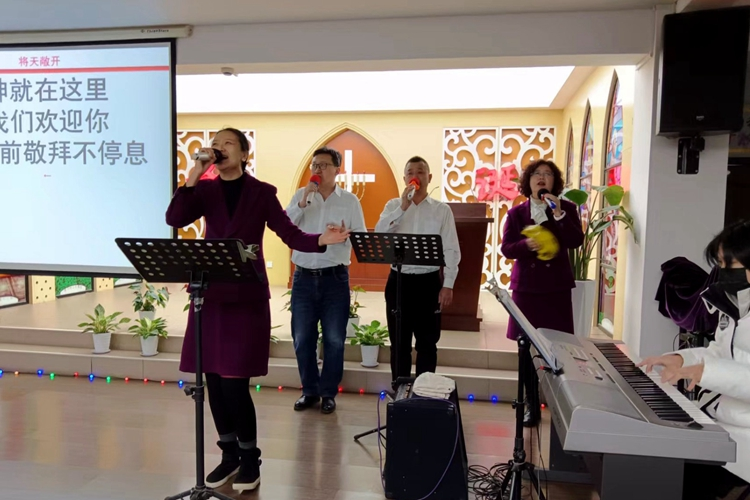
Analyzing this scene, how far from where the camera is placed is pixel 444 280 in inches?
126

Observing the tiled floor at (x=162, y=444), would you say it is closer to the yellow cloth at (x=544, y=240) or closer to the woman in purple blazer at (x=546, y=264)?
the woman in purple blazer at (x=546, y=264)

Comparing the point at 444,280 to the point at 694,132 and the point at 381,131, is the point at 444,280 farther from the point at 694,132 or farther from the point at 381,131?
the point at 381,131

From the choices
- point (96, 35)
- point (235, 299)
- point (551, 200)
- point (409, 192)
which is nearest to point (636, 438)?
point (235, 299)

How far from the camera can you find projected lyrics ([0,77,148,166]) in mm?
3271

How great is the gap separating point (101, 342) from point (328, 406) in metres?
2.13

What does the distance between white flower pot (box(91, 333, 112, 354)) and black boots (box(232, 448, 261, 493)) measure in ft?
8.01

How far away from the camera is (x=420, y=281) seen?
10.3 feet

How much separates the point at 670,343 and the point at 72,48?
4223 mm

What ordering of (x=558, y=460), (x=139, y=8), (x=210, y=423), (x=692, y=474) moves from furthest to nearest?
(x=139, y=8) → (x=210, y=423) → (x=558, y=460) → (x=692, y=474)

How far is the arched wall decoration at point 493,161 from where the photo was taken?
6.88 meters

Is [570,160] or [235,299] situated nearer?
[235,299]

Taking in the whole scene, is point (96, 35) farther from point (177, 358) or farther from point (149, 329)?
point (177, 358)

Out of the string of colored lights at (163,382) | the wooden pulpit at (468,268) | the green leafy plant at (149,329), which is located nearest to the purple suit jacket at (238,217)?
the string of colored lights at (163,382)

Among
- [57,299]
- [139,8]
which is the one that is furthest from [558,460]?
[57,299]
